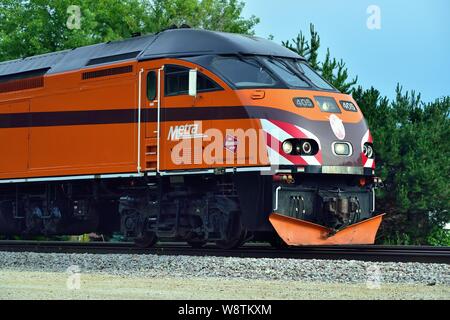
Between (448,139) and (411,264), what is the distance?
49.8 ft

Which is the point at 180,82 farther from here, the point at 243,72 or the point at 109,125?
the point at 109,125

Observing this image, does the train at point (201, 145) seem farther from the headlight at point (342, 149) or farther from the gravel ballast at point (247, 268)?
the gravel ballast at point (247, 268)

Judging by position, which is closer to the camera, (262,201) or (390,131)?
(262,201)

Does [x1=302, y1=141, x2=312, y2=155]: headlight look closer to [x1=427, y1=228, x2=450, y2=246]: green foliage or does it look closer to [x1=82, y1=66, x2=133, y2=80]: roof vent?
[x1=82, y1=66, x2=133, y2=80]: roof vent

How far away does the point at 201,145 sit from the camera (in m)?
18.1

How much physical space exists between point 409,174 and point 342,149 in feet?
34.4

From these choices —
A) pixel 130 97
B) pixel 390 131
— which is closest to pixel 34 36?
pixel 390 131

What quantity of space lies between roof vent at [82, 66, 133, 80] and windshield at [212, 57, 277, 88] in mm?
2254

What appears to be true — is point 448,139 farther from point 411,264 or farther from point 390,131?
point 411,264

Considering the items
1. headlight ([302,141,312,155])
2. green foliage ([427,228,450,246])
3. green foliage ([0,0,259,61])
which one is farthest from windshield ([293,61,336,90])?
green foliage ([0,0,259,61])

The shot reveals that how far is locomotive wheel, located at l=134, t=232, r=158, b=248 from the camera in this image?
20.1 metres

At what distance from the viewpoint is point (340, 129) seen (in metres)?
18.0

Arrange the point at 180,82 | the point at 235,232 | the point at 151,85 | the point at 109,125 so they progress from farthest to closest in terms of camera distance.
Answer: the point at 109,125 < the point at 151,85 < the point at 180,82 < the point at 235,232

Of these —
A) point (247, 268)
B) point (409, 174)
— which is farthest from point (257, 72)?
point (409, 174)
